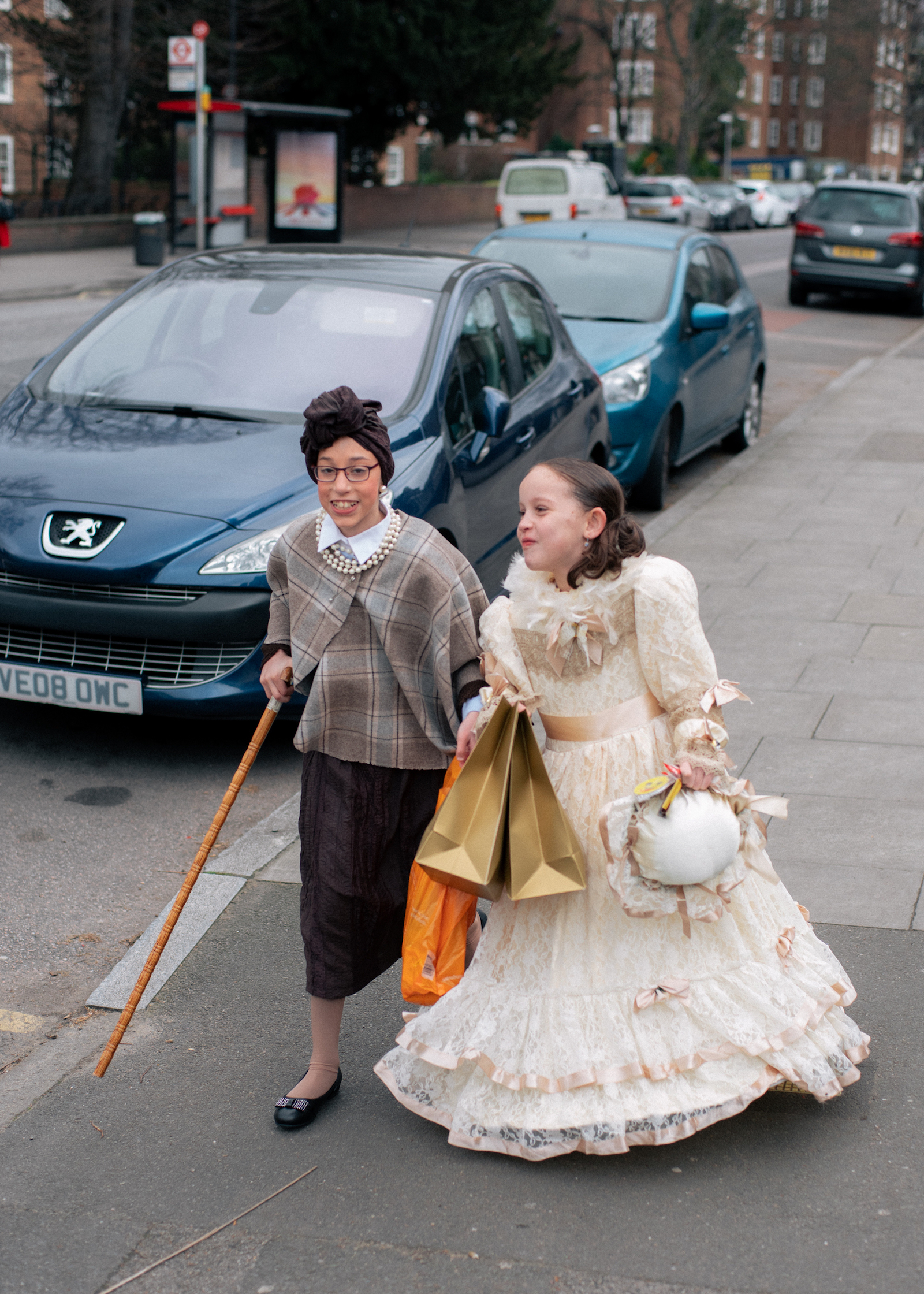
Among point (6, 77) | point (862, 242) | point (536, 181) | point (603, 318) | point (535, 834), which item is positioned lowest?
point (535, 834)

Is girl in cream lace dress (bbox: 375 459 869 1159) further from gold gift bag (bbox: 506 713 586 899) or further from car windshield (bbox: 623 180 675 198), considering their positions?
car windshield (bbox: 623 180 675 198)

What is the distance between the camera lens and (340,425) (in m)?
3.01

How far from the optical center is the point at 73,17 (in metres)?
31.3

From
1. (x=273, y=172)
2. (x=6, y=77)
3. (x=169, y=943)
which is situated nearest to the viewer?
(x=169, y=943)

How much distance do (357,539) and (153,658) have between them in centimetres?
219

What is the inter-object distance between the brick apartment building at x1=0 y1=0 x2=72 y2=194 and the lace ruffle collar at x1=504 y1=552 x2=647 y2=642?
32.1 meters

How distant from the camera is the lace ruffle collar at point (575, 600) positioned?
2936mm

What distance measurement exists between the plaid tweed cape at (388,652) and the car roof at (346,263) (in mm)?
3564

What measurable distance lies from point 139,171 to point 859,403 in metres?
30.5

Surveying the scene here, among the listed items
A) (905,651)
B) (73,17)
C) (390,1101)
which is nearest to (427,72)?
(73,17)

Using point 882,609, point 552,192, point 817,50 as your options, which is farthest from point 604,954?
point 817,50

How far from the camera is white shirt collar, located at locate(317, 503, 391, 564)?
3070 mm

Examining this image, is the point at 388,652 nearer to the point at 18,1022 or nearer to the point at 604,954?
the point at 604,954

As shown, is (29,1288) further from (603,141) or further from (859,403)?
(603,141)
